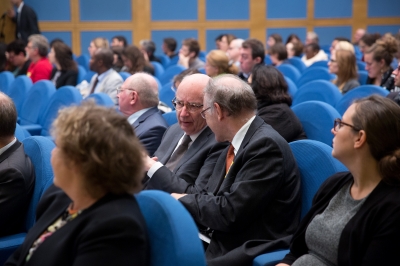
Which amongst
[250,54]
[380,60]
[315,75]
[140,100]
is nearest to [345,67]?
[380,60]

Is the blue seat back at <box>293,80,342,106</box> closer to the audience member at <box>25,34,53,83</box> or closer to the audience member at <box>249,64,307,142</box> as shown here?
the audience member at <box>249,64,307,142</box>

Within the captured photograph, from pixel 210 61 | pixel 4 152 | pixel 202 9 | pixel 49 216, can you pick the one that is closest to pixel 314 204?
pixel 49 216

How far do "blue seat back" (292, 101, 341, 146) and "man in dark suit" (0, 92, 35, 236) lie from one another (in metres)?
1.69

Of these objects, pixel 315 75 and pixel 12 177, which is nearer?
pixel 12 177

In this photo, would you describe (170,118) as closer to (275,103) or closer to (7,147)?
(275,103)

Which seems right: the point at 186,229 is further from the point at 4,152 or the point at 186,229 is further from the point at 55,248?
the point at 4,152

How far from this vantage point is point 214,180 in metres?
2.50

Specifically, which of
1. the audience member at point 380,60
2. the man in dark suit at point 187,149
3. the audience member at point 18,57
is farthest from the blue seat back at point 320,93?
the audience member at point 18,57

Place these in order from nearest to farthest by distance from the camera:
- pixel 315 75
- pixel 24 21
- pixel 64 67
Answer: pixel 315 75, pixel 64 67, pixel 24 21

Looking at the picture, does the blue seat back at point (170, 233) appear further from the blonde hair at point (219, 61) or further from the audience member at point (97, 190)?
the blonde hair at point (219, 61)

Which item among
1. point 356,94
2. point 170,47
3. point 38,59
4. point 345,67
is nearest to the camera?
point 356,94

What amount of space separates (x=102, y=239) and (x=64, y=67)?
6.37 m

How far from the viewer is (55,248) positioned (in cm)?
149

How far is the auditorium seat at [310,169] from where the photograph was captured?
214 cm
